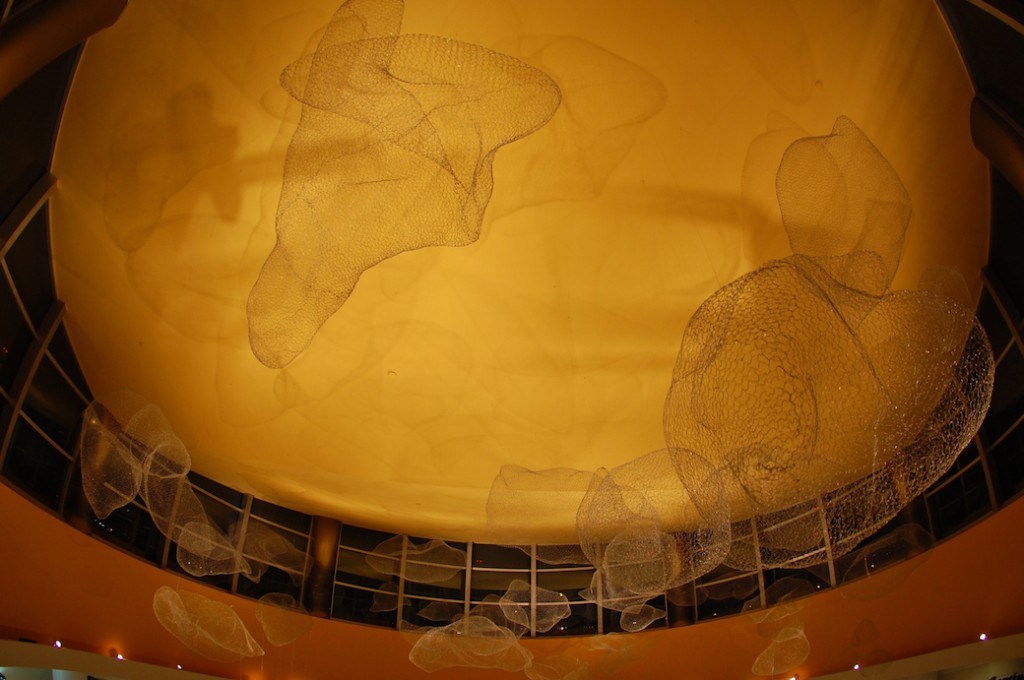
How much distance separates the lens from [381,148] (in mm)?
4184

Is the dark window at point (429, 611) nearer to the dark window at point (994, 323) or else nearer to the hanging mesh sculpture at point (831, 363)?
the dark window at point (994, 323)

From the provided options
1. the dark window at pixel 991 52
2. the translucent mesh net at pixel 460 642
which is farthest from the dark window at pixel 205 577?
the dark window at pixel 991 52

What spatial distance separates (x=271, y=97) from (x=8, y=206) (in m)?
3.23

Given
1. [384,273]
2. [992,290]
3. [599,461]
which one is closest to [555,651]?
[599,461]

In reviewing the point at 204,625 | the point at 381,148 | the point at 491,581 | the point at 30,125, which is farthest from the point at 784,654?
the point at 30,125

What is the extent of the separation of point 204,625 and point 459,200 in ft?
31.4

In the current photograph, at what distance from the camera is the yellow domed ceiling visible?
4.04m

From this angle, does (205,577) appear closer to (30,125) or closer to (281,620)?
(281,620)

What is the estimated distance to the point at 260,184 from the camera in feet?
27.6

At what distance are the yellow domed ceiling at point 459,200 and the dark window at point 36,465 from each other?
1508 millimetres

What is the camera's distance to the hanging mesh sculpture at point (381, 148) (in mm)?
3891

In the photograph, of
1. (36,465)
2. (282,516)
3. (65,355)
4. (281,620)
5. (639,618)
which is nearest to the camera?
(36,465)

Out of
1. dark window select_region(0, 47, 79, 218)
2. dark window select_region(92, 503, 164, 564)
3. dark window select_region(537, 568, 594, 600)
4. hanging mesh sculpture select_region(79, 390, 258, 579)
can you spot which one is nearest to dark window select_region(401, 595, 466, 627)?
dark window select_region(537, 568, 594, 600)

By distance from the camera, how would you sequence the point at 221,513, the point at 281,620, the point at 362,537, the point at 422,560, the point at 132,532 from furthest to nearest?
the point at 422,560
the point at 362,537
the point at 221,513
the point at 281,620
the point at 132,532
